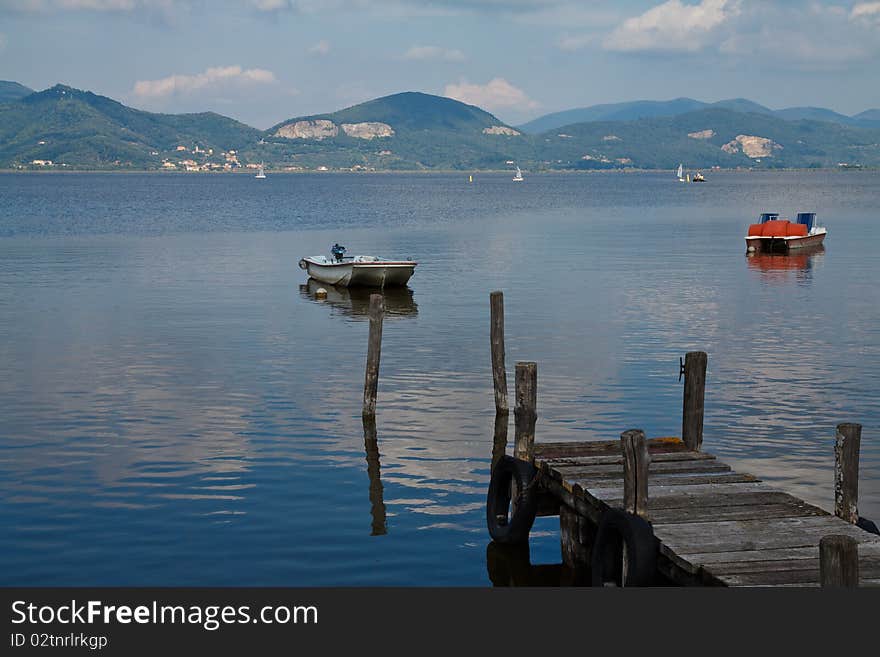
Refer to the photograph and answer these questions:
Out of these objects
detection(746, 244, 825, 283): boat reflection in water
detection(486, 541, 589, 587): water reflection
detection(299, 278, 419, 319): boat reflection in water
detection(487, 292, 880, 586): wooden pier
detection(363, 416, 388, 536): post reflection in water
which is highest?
detection(487, 292, 880, 586): wooden pier

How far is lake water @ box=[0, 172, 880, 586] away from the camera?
17938 millimetres

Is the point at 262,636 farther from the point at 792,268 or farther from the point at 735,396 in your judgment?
the point at 792,268

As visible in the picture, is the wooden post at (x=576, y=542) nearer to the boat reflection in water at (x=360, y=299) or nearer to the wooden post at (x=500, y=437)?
the wooden post at (x=500, y=437)

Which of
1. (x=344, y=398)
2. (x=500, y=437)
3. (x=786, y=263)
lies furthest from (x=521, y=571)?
(x=786, y=263)

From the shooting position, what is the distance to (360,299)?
159ft

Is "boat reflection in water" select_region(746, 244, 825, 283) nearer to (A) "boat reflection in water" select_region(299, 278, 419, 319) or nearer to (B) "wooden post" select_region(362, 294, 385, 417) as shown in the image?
(A) "boat reflection in water" select_region(299, 278, 419, 319)

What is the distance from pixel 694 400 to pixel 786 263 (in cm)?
4872

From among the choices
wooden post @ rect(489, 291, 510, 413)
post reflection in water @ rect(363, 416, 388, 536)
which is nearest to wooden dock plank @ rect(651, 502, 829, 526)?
post reflection in water @ rect(363, 416, 388, 536)

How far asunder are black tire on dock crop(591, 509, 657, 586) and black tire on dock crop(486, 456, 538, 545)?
2.30 m

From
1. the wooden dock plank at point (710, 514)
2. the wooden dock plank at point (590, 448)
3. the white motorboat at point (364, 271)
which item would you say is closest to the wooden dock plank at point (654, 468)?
the wooden dock plank at point (710, 514)

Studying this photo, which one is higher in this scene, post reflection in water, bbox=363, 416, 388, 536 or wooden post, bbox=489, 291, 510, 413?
wooden post, bbox=489, 291, 510, 413

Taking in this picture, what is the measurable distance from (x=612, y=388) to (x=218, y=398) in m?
9.55

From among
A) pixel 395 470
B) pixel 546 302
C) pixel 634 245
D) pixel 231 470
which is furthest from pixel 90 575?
pixel 634 245

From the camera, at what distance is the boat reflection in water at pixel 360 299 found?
44.3 m
